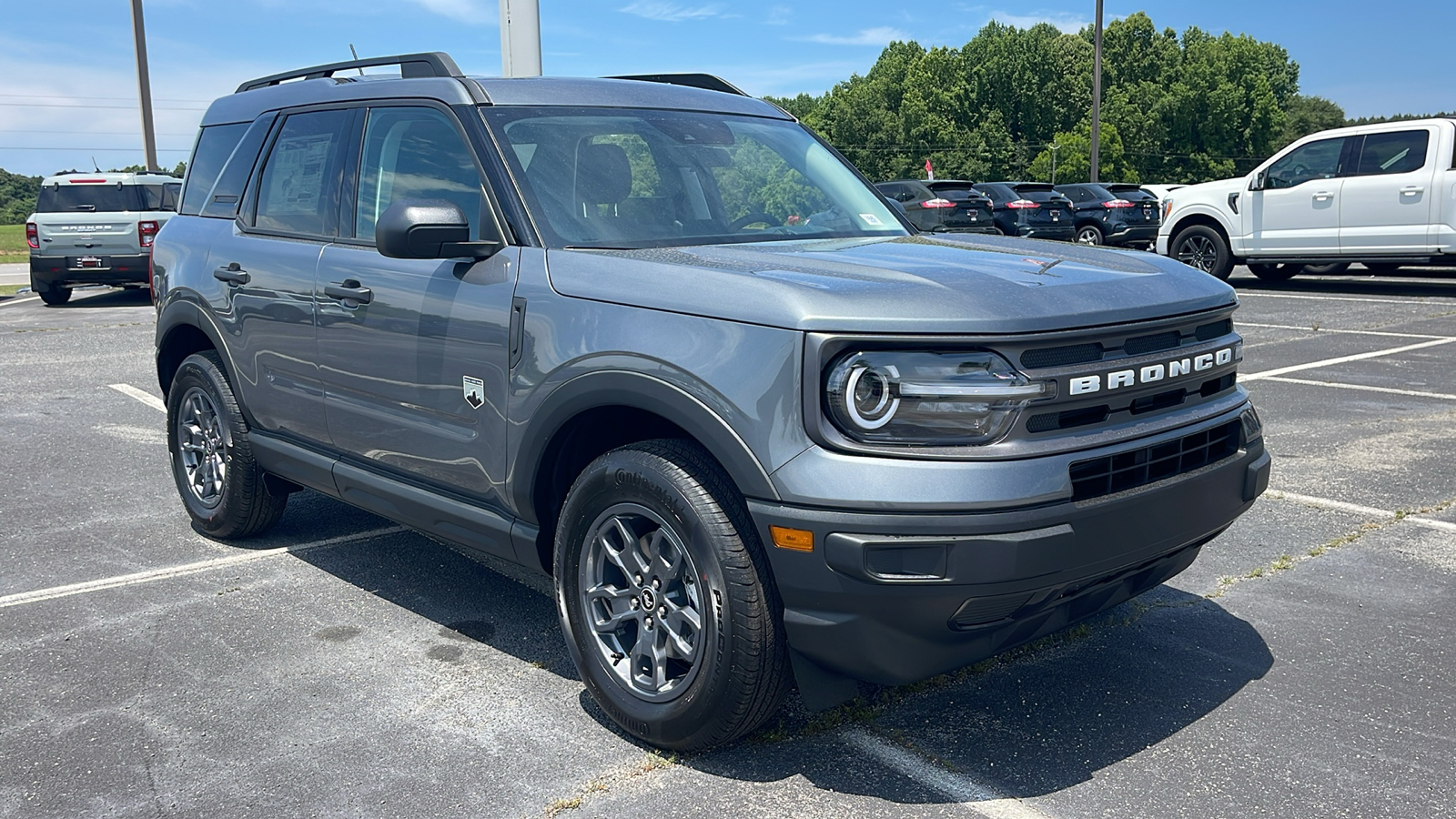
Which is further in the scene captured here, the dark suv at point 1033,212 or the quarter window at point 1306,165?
the dark suv at point 1033,212

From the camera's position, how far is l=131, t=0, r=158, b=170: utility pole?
27.5 meters

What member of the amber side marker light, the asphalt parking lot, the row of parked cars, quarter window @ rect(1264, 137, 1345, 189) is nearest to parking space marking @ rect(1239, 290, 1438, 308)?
quarter window @ rect(1264, 137, 1345, 189)

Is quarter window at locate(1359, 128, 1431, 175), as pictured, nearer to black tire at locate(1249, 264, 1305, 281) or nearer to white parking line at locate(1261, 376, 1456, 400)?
black tire at locate(1249, 264, 1305, 281)

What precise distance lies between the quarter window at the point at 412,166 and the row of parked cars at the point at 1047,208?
1964 centimetres

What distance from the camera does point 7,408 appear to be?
886cm

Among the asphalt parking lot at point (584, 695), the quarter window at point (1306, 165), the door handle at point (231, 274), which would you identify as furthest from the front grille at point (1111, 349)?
the quarter window at point (1306, 165)

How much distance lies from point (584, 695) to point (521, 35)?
6657mm

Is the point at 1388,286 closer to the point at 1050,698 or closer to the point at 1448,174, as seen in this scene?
the point at 1448,174

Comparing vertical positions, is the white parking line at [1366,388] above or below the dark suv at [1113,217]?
below

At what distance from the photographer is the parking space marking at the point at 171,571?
4.64 metres

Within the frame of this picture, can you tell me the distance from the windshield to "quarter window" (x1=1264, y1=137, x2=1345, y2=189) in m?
12.7

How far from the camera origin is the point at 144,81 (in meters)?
27.6

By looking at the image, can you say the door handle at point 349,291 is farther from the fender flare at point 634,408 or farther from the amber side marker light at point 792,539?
the amber side marker light at point 792,539

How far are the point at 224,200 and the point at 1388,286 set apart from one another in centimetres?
1561
